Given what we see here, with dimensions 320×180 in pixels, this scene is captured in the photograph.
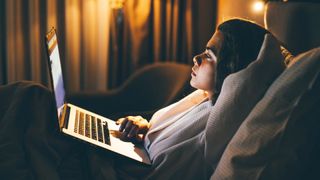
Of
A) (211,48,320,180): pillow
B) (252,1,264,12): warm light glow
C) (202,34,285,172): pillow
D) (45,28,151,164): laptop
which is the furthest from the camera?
(252,1,264,12): warm light glow

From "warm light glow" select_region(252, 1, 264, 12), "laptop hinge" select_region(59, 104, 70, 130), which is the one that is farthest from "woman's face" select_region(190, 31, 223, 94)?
"warm light glow" select_region(252, 1, 264, 12)

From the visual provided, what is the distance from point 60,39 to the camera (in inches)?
111

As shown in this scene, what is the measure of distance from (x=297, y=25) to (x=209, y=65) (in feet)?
1.40

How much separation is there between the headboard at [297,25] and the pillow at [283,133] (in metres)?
0.57

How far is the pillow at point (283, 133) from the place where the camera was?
3.54 feet

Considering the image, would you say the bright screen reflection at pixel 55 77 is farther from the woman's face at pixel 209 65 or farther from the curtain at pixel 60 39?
the curtain at pixel 60 39

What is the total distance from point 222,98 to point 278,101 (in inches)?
7.2

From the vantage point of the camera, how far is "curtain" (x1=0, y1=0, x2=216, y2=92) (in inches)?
107

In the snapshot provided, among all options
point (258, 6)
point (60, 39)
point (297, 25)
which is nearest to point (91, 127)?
point (297, 25)

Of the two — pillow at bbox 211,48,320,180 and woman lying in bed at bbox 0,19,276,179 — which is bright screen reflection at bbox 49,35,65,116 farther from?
pillow at bbox 211,48,320,180

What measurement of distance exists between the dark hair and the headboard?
33 centimetres

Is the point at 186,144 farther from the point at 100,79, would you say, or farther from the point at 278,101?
the point at 100,79

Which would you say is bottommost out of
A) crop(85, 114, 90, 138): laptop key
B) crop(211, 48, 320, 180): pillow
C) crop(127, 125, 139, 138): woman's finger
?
crop(127, 125, 139, 138): woman's finger

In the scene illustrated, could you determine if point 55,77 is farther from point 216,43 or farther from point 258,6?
point 258,6
